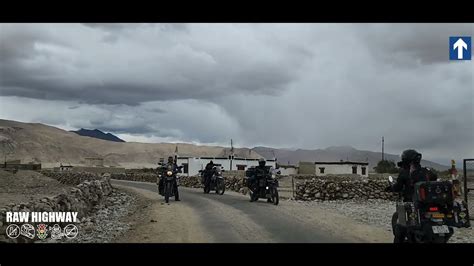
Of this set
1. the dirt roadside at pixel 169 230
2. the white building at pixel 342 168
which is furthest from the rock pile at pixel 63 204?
the white building at pixel 342 168

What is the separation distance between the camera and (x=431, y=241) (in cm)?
796

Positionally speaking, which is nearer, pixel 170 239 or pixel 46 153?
pixel 170 239

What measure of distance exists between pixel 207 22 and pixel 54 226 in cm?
414

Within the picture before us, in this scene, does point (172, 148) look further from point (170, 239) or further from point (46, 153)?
point (170, 239)

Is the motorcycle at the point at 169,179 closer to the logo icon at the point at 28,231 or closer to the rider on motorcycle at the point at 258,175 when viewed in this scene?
the rider on motorcycle at the point at 258,175

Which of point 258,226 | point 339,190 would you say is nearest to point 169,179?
point 258,226

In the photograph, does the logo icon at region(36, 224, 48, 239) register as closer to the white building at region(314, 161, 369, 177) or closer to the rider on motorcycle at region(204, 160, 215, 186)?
the rider on motorcycle at region(204, 160, 215, 186)

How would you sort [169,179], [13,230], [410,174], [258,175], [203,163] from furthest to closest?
1. [203,163]
2. [258,175]
3. [169,179]
4. [410,174]
5. [13,230]

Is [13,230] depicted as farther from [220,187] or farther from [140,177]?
[140,177]

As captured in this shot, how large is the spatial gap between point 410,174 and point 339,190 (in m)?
16.8

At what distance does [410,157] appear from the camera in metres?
8.74
